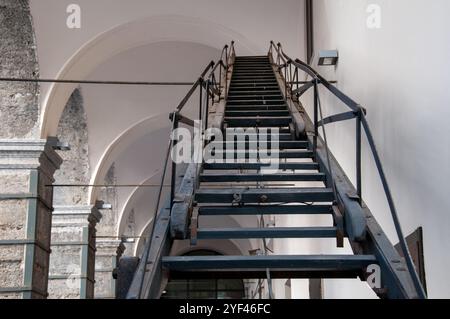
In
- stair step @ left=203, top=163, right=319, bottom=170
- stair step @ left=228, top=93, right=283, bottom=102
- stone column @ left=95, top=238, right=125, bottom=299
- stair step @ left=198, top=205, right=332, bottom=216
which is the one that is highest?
stair step @ left=228, top=93, right=283, bottom=102

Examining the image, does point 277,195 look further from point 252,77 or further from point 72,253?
point 72,253

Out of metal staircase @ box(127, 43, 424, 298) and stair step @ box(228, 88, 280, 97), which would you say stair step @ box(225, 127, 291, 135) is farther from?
stair step @ box(228, 88, 280, 97)

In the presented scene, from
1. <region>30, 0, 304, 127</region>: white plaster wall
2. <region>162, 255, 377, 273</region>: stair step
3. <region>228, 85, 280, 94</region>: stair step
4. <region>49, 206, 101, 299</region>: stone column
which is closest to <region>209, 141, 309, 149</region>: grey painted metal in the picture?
<region>162, 255, 377, 273</region>: stair step

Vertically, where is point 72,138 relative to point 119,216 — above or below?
above

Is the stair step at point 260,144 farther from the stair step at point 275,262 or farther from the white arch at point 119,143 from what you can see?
the white arch at point 119,143

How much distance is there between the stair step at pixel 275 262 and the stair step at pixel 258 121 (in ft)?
11.5

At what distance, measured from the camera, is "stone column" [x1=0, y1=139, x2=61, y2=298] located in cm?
1022

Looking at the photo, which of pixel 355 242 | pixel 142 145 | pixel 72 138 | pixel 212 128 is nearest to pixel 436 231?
pixel 355 242

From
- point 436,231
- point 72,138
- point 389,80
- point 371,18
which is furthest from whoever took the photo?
point 72,138

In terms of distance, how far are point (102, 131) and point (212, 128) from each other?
8.98 metres

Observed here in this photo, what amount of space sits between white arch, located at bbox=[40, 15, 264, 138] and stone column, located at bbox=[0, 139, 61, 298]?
1.91ft

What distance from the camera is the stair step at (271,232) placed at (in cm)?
458
